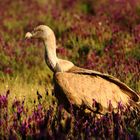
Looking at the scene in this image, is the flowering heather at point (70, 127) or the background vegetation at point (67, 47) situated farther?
the background vegetation at point (67, 47)

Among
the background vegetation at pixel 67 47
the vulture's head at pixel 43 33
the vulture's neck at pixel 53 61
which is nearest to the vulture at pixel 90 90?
the vulture's neck at pixel 53 61

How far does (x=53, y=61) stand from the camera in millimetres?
5105

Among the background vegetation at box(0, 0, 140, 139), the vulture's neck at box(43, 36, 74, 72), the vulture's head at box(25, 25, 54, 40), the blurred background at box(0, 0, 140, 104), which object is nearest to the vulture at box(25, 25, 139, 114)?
the vulture's neck at box(43, 36, 74, 72)

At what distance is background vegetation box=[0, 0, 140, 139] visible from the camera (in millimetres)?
6408

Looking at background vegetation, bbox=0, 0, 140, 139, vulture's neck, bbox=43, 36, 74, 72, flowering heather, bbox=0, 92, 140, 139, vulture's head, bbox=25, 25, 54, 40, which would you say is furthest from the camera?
background vegetation, bbox=0, 0, 140, 139

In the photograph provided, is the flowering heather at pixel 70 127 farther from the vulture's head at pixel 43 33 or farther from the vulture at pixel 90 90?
the vulture's head at pixel 43 33

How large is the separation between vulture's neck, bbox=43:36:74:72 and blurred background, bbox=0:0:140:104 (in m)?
0.26

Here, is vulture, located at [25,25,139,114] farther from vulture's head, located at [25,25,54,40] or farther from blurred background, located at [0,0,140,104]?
vulture's head, located at [25,25,54,40]

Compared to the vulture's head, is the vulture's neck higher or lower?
lower

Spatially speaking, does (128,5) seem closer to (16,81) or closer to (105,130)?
(16,81)

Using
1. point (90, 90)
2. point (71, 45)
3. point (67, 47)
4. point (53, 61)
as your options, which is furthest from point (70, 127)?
point (67, 47)

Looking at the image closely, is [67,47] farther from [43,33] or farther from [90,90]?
[90,90]

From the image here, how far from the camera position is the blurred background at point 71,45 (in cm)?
675

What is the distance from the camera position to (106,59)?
7641 millimetres
